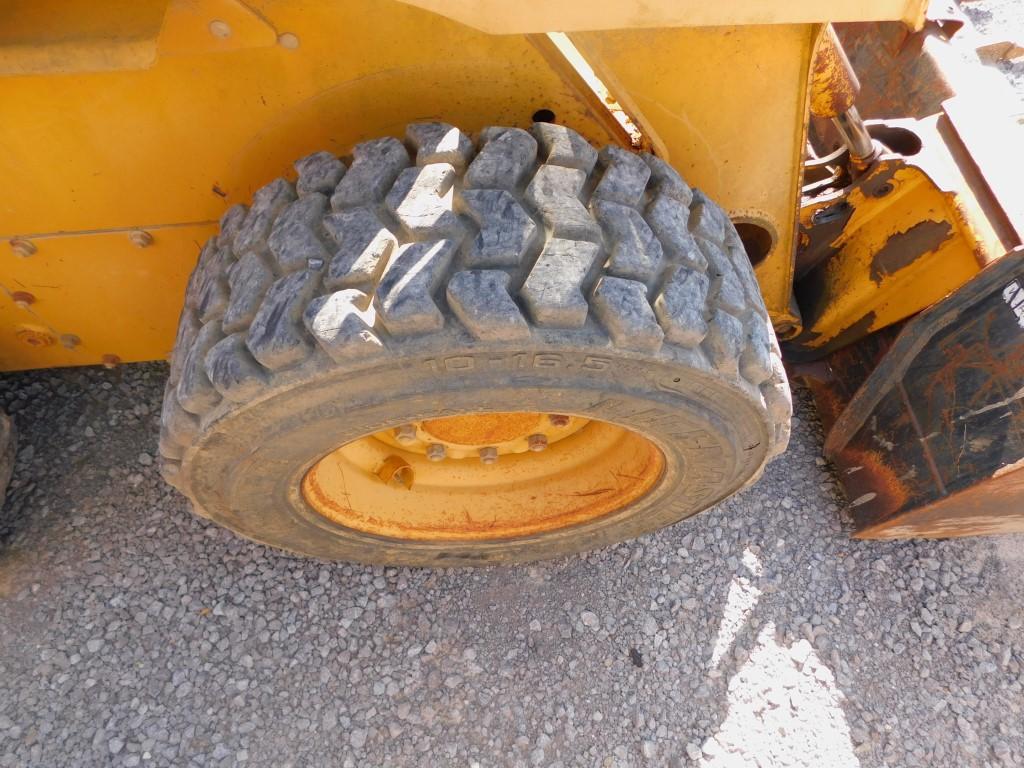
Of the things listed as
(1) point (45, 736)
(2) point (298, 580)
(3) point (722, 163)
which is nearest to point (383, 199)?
(3) point (722, 163)

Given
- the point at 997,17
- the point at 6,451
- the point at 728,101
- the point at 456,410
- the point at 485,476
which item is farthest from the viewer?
the point at 997,17

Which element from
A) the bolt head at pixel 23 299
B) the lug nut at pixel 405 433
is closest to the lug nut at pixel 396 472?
the lug nut at pixel 405 433

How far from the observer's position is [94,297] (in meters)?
1.98

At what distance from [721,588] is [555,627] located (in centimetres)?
55

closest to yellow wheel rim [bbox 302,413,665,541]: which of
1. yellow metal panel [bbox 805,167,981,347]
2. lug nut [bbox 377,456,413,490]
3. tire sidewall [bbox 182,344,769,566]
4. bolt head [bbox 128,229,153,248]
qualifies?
A: lug nut [bbox 377,456,413,490]

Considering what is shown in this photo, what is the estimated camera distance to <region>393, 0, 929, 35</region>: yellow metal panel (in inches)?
50.6

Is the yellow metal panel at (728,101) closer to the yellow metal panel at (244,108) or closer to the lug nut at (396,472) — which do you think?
the yellow metal panel at (244,108)

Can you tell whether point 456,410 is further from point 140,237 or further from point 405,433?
point 140,237

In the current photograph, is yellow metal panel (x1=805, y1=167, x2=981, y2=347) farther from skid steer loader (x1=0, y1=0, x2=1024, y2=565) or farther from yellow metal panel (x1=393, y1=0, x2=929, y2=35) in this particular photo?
yellow metal panel (x1=393, y1=0, x2=929, y2=35)

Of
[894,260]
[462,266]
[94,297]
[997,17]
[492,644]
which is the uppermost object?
[997,17]

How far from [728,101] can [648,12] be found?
408 mm

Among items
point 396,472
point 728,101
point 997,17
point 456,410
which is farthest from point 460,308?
point 997,17

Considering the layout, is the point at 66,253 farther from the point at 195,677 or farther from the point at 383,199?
the point at 195,677

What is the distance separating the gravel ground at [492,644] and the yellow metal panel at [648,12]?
1.63 metres
